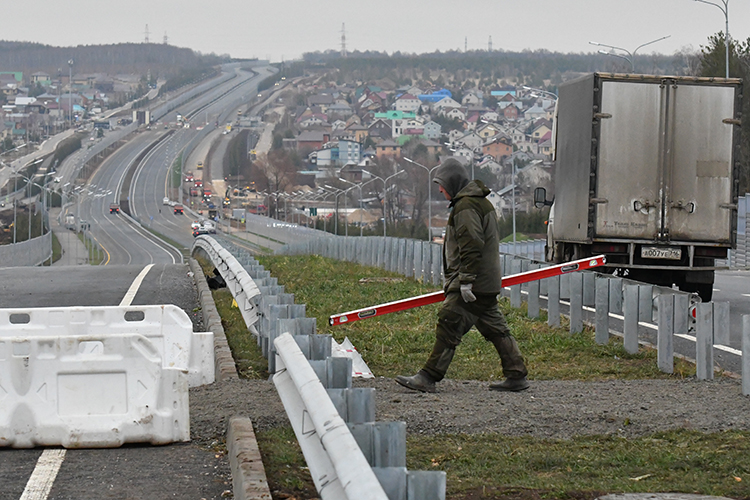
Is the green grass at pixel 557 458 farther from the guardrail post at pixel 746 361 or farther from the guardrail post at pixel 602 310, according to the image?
the guardrail post at pixel 746 361

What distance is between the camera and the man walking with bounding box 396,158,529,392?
8.64 metres

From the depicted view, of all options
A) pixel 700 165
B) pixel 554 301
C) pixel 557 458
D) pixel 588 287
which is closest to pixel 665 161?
pixel 700 165

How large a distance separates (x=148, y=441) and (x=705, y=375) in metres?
4.95

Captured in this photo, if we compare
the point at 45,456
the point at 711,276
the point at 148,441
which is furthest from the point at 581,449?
the point at 711,276

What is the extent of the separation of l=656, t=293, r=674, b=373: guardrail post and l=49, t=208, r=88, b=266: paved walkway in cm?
6751

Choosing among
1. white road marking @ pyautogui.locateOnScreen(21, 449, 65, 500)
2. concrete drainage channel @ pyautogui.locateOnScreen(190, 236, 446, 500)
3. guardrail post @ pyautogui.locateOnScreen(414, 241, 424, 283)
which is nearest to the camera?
concrete drainage channel @ pyautogui.locateOnScreen(190, 236, 446, 500)

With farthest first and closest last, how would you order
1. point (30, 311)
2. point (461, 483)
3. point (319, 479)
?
point (30, 311) → point (461, 483) → point (319, 479)

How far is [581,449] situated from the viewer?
6715mm

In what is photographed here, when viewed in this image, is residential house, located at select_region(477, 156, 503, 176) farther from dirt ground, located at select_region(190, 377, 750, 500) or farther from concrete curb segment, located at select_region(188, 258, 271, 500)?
concrete curb segment, located at select_region(188, 258, 271, 500)

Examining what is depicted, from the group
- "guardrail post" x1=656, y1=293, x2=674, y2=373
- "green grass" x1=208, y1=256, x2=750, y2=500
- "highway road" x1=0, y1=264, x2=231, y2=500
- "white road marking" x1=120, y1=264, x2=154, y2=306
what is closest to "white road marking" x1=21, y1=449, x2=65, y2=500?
"highway road" x1=0, y1=264, x2=231, y2=500

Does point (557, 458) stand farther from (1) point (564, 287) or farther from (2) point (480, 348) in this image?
(1) point (564, 287)

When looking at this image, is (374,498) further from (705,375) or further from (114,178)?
(114,178)

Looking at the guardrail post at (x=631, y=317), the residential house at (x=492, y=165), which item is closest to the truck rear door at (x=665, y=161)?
the guardrail post at (x=631, y=317)

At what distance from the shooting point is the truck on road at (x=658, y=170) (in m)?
15.2
